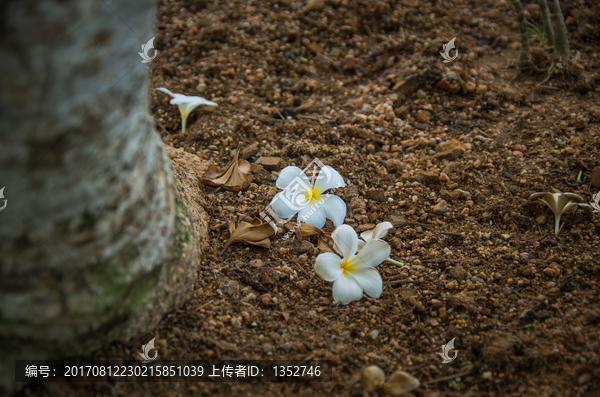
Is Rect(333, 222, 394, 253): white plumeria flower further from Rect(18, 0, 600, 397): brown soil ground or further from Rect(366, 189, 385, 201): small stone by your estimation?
Rect(366, 189, 385, 201): small stone

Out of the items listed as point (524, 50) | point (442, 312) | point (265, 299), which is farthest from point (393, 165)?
point (524, 50)

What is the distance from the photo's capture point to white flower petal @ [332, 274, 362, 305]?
143 cm

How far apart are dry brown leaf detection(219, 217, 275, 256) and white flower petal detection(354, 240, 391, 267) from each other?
0.37 meters

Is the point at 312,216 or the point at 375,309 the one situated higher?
the point at 312,216

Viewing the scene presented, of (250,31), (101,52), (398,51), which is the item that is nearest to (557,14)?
(398,51)

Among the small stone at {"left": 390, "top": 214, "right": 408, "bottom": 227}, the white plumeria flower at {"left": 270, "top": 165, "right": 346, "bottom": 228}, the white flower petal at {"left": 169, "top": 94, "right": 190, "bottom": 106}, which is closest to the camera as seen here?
the white plumeria flower at {"left": 270, "top": 165, "right": 346, "bottom": 228}

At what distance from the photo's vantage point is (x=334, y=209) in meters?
1.59

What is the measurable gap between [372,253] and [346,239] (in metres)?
0.11

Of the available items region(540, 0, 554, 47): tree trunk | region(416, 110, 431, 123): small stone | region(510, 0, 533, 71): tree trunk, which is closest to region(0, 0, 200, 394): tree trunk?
region(416, 110, 431, 123): small stone

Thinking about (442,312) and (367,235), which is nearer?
(442,312)

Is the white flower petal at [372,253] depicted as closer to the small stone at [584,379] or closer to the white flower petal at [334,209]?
the white flower petal at [334,209]

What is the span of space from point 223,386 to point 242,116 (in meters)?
1.43

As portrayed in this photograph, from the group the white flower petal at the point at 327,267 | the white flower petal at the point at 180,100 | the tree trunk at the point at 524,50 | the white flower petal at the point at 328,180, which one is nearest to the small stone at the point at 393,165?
the white flower petal at the point at 328,180

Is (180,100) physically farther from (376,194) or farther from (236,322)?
(236,322)
